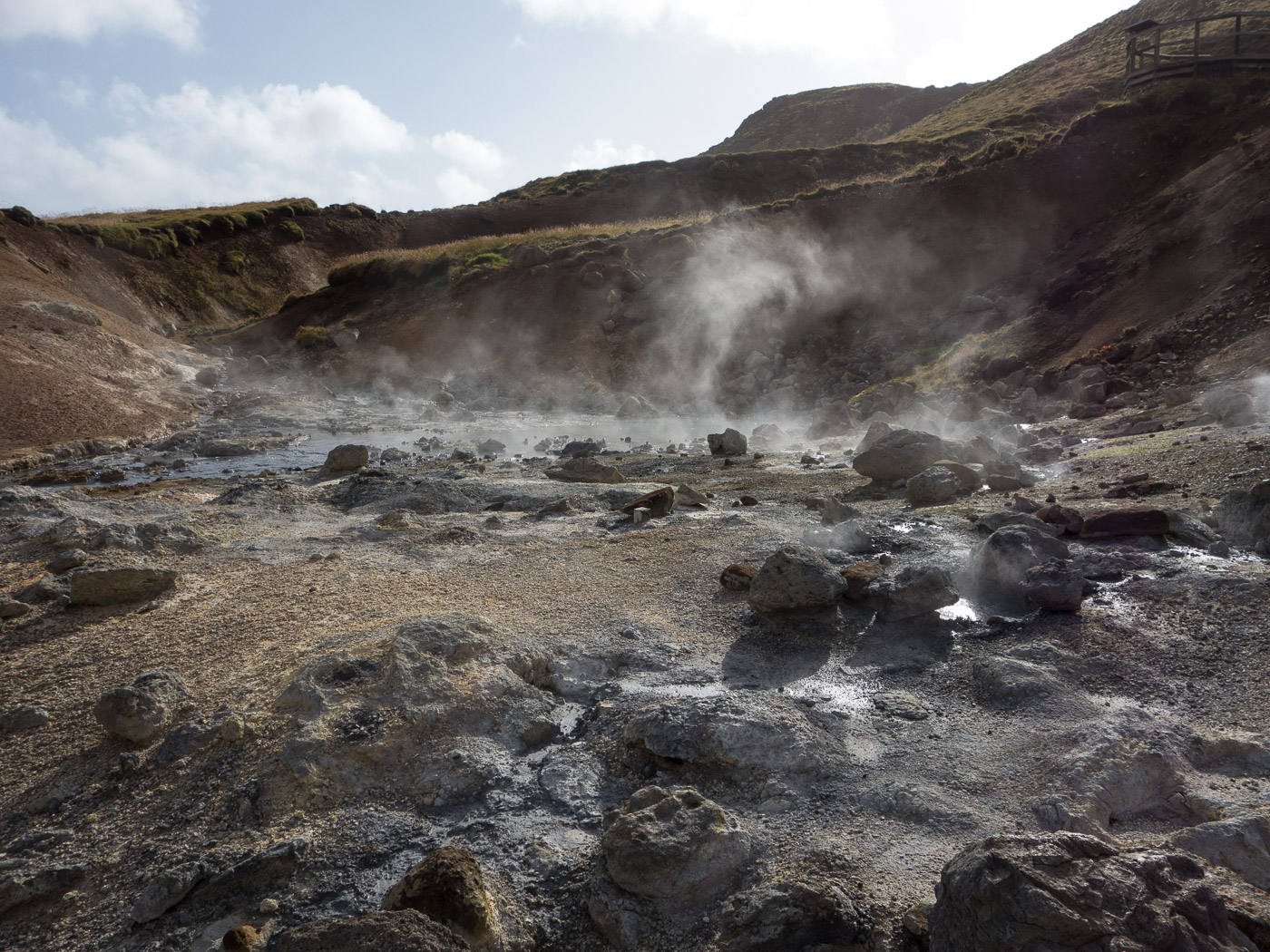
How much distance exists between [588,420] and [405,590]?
11.1m

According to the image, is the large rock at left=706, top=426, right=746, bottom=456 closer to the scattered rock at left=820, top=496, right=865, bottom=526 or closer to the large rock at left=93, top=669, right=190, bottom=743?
the scattered rock at left=820, top=496, right=865, bottom=526

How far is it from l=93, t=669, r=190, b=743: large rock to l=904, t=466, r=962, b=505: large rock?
18.1 feet

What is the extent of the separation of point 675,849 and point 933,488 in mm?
4856

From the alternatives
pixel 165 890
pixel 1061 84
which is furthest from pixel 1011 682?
pixel 1061 84

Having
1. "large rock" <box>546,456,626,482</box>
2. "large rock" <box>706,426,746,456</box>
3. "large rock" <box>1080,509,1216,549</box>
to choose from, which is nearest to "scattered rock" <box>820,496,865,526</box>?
"large rock" <box>1080,509,1216,549</box>

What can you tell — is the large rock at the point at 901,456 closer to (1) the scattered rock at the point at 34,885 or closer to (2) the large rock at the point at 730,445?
(2) the large rock at the point at 730,445

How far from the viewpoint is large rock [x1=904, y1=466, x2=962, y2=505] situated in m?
6.55

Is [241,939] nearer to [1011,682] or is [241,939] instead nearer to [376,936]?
[376,936]

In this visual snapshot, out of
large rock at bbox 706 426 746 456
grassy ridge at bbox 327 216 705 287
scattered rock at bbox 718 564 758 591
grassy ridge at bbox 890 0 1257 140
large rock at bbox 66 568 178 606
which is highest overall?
grassy ridge at bbox 890 0 1257 140

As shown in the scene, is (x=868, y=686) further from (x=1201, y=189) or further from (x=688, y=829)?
(x=1201, y=189)

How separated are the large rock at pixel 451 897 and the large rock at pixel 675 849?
43 centimetres

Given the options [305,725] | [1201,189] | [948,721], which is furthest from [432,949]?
[1201,189]

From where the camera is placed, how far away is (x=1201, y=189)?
14.1 m

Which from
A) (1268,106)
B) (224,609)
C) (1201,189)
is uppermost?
(1268,106)
